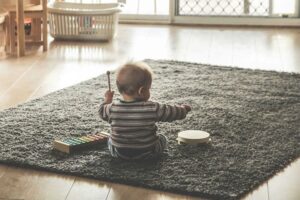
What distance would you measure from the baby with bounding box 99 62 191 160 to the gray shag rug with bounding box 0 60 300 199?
50 mm

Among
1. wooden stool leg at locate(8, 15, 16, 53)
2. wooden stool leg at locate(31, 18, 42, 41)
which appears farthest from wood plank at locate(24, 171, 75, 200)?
wooden stool leg at locate(31, 18, 42, 41)

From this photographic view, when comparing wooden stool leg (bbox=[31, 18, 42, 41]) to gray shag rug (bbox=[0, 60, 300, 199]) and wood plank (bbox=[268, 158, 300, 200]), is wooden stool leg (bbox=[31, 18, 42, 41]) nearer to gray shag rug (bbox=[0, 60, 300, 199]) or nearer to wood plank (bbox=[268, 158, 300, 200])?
gray shag rug (bbox=[0, 60, 300, 199])

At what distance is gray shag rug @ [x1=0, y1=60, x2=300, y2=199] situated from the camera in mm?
2203

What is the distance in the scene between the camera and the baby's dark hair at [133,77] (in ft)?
7.54

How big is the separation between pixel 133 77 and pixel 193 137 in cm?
36

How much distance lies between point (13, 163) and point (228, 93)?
1.28 m

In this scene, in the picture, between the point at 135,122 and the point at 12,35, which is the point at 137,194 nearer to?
the point at 135,122

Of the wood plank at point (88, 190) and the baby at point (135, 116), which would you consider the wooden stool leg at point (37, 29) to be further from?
the wood plank at point (88, 190)

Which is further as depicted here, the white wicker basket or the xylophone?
the white wicker basket

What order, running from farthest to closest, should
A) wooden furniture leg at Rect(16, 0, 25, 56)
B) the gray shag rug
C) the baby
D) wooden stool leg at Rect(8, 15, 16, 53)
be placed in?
wooden stool leg at Rect(8, 15, 16, 53)
wooden furniture leg at Rect(16, 0, 25, 56)
the baby
the gray shag rug

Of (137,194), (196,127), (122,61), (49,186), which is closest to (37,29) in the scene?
(122,61)

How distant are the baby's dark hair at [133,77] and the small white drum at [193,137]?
29 cm

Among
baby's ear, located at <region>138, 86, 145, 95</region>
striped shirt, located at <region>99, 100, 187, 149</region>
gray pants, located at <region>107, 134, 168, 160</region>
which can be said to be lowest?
gray pants, located at <region>107, 134, 168, 160</region>

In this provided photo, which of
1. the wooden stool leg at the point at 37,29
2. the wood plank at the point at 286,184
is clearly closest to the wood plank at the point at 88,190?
the wood plank at the point at 286,184
